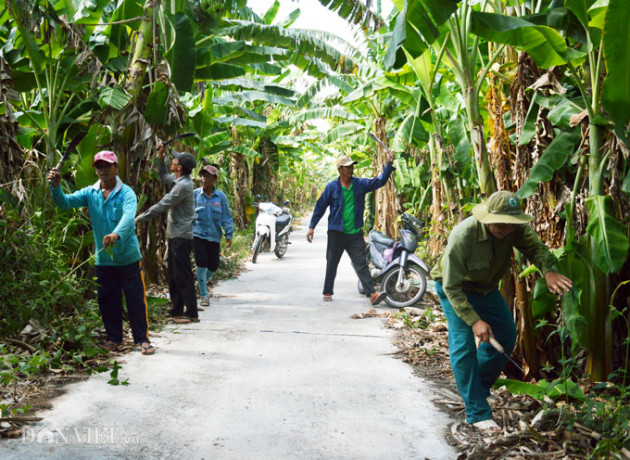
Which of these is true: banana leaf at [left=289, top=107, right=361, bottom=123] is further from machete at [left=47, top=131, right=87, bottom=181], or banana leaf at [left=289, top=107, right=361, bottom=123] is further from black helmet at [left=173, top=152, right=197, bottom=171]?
machete at [left=47, top=131, right=87, bottom=181]

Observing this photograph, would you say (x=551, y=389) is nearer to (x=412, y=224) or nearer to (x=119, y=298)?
(x=119, y=298)

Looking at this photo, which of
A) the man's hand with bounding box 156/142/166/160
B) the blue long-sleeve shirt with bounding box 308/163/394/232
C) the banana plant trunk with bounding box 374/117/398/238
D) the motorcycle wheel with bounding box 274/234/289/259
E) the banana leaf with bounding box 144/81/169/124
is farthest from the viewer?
the banana plant trunk with bounding box 374/117/398/238

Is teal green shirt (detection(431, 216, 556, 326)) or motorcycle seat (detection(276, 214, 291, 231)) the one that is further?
motorcycle seat (detection(276, 214, 291, 231))

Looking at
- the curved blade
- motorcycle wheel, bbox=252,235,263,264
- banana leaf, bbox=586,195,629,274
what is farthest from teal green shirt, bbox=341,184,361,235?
motorcycle wheel, bbox=252,235,263,264

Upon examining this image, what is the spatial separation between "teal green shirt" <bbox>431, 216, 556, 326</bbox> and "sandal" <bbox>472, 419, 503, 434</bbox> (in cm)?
71

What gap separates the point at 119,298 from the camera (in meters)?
5.41

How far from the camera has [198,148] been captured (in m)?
11.1

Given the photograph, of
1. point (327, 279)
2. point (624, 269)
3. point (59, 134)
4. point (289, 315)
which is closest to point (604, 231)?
point (624, 269)

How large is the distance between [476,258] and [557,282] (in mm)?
547

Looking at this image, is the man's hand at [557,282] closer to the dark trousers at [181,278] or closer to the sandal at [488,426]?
the sandal at [488,426]

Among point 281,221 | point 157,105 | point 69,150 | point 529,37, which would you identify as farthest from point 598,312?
point 281,221

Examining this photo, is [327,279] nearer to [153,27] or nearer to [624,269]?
[153,27]

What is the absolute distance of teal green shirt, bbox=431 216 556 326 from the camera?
3.70m

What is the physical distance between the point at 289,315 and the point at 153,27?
12.7ft
